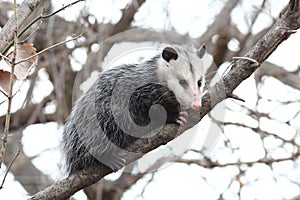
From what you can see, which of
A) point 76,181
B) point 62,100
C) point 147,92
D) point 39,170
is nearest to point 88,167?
point 76,181

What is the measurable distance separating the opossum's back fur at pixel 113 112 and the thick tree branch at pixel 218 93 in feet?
0.34

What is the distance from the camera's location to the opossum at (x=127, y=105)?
260 cm

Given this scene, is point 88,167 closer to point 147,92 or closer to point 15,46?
point 147,92

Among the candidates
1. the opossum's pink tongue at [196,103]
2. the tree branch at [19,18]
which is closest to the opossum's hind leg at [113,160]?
the opossum's pink tongue at [196,103]

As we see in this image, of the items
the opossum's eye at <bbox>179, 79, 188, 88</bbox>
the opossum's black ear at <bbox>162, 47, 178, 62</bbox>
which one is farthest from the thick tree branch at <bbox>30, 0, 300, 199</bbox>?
the opossum's black ear at <bbox>162, 47, 178, 62</bbox>

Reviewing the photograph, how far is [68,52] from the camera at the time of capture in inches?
174

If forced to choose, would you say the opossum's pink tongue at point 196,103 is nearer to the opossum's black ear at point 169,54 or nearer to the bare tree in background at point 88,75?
the opossum's black ear at point 169,54

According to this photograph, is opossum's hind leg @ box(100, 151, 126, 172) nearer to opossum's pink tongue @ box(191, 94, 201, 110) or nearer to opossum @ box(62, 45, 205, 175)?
opossum @ box(62, 45, 205, 175)

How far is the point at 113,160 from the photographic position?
2.55 meters

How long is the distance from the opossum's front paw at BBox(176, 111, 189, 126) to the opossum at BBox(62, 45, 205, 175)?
30mm

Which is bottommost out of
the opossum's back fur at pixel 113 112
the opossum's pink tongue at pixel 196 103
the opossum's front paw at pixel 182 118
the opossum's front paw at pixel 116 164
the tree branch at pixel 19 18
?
the opossum's front paw at pixel 116 164

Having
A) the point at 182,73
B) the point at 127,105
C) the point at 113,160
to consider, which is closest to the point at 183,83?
the point at 182,73

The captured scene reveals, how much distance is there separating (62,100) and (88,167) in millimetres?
1827

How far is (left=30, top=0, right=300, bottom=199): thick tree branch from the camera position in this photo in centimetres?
222
